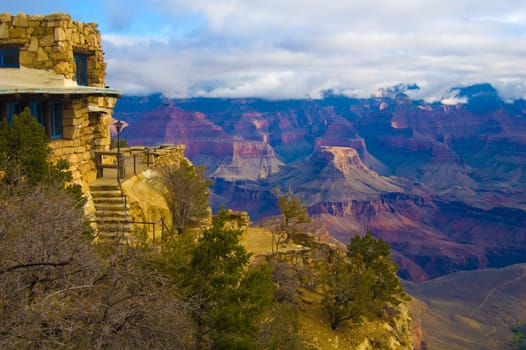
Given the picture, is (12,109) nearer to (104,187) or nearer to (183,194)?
(104,187)

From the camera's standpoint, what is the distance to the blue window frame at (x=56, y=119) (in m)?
18.0

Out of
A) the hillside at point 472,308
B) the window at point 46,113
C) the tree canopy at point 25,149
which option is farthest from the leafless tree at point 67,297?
the hillside at point 472,308

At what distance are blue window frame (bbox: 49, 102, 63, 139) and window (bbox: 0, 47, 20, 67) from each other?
2.56m

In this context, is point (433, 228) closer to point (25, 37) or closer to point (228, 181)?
point (228, 181)

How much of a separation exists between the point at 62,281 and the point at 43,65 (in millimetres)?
13501

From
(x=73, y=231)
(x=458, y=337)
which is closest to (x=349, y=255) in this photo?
(x=73, y=231)

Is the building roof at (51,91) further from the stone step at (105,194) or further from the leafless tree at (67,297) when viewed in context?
the leafless tree at (67,297)

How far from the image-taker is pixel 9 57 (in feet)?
62.3

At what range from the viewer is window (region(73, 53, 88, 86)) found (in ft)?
70.9

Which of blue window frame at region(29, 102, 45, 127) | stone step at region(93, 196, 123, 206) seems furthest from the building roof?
stone step at region(93, 196, 123, 206)

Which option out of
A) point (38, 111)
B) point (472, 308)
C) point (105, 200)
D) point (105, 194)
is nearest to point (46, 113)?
point (38, 111)

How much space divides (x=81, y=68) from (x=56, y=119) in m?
4.71

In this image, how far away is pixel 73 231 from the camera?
909cm

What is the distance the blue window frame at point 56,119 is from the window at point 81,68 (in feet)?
13.1
